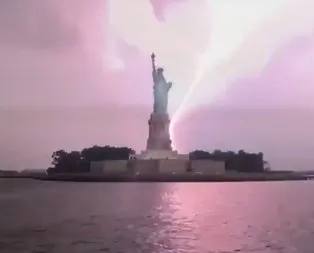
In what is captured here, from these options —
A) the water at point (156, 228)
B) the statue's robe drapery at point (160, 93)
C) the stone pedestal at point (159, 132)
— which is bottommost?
the water at point (156, 228)

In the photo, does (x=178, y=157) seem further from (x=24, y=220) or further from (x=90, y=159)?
(x=24, y=220)

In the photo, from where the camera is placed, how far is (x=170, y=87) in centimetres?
3306

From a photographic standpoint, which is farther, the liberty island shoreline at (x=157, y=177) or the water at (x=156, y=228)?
the liberty island shoreline at (x=157, y=177)

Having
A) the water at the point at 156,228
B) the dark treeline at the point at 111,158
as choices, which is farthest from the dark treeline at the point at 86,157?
the water at the point at 156,228

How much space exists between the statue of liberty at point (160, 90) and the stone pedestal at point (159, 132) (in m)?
0.35

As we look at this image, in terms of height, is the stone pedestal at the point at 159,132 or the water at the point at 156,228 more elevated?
the stone pedestal at the point at 159,132

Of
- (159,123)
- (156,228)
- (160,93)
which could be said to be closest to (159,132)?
(159,123)

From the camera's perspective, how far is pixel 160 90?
3288cm

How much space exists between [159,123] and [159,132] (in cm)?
51

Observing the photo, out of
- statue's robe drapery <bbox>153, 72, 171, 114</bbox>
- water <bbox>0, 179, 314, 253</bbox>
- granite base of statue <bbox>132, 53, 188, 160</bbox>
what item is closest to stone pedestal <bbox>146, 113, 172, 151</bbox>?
granite base of statue <bbox>132, 53, 188, 160</bbox>

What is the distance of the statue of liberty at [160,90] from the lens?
3256 centimetres

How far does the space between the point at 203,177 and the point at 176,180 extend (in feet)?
5.73

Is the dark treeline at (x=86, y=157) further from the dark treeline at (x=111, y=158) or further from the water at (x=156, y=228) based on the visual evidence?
the water at (x=156, y=228)

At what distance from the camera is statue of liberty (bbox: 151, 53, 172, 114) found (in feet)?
107
